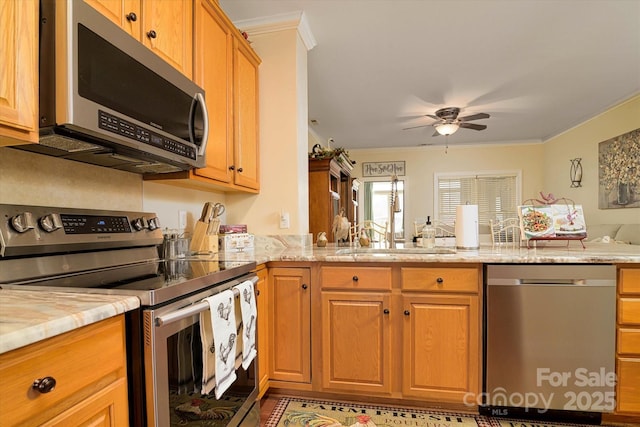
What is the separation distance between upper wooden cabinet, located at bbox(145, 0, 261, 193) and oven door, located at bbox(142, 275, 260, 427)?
805 millimetres

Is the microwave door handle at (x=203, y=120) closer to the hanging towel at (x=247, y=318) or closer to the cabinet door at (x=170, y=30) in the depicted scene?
the cabinet door at (x=170, y=30)

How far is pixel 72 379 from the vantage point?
0.71 metres

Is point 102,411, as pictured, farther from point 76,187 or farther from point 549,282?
point 549,282

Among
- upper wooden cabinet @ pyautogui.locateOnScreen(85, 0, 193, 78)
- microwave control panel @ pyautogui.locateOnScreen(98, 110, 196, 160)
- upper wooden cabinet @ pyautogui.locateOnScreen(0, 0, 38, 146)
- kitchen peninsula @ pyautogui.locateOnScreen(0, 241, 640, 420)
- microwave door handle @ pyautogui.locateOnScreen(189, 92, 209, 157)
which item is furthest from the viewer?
kitchen peninsula @ pyautogui.locateOnScreen(0, 241, 640, 420)

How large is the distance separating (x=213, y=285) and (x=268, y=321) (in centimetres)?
80

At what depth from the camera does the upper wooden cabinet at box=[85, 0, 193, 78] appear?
1.25m

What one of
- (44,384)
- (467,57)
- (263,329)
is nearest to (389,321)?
(263,329)

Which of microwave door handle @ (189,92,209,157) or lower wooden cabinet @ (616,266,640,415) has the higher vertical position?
microwave door handle @ (189,92,209,157)

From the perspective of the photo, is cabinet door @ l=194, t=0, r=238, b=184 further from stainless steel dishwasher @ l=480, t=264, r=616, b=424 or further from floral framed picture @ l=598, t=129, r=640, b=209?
floral framed picture @ l=598, t=129, r=640, b=209

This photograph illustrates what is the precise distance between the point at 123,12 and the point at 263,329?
1.61m

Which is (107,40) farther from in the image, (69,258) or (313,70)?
(313,70)

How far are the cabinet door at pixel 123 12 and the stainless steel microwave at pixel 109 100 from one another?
0.08 m

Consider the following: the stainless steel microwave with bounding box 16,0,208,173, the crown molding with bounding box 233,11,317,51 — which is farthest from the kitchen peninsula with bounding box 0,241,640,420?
the crown molding with bounding box 233,11,317,51

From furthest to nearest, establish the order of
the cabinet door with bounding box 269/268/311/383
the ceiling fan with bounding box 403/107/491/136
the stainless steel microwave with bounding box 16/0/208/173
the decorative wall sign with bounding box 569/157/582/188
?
the decorative wall sign with bounding box 569/157/582/188 < the ceiling fan with bounding box 403/107/491/136 < the cabinet door with bounding box 269/268/311/383 < the stainless steel microwave with bounding box 16/0/208/173
